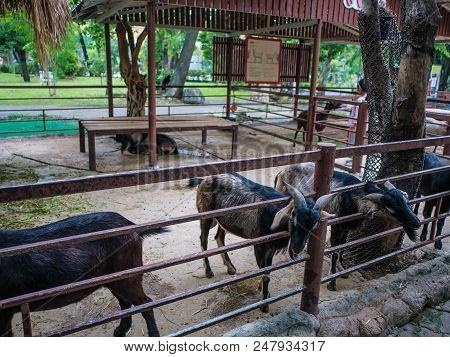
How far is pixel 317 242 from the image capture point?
8.51 feet

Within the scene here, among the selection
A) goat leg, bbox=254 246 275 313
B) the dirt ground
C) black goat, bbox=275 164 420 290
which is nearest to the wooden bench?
the dirt ground

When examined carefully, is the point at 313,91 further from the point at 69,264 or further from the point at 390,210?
the point at 69,264

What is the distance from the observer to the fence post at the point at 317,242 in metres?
2.51

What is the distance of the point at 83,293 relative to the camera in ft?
8.16

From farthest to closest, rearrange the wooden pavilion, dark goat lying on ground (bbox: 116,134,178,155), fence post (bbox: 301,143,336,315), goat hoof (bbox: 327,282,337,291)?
dark goat lying on ground (bbox: 116,134,178,155), the wooden pavilion, goat hoof (bbox: 327,282,337,291), fence post (bbox: 301,143,336,315)

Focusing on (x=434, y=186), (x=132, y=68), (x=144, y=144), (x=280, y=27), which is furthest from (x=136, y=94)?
(x=434, y=186)

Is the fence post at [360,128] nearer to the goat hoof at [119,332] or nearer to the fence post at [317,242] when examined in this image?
the fence post at [317,242]

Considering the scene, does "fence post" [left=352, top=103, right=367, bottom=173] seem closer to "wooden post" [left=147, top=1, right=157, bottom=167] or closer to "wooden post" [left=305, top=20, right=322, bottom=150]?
"wooden post" [left=305, top=20, right=322, bottom=150]

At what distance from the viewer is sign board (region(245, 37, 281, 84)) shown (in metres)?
10.2

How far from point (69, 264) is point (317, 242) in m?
1.59

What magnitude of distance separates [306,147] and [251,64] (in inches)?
133

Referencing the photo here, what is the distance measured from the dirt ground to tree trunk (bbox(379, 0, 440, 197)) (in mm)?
1400
